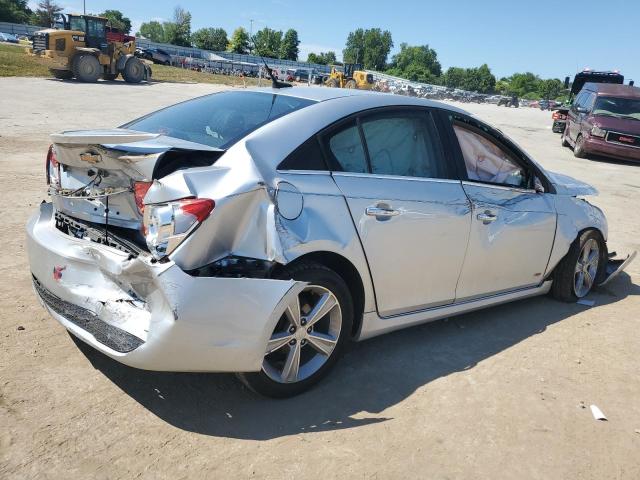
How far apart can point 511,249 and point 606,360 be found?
100 cm

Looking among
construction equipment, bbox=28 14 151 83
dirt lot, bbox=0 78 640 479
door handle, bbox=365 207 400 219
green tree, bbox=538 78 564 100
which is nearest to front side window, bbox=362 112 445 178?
door handle, bbox=365 207 400 219

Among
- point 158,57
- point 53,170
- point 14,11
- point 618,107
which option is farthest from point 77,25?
point 14,11

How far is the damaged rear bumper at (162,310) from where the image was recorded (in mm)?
2566

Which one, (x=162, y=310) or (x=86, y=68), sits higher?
(x=162, y=310)

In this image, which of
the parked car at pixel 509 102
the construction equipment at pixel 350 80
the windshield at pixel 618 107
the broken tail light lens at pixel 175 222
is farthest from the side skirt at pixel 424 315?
the parked car at pixel 509 102

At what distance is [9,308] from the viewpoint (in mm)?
3855

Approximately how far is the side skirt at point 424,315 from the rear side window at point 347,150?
2.90 ft

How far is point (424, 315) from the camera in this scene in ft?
12.2

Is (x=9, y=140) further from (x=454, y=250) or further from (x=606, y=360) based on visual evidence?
(x=606, y=360)

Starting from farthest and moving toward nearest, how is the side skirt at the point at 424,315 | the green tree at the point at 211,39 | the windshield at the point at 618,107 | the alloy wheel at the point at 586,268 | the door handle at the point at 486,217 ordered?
the green tree at the point at 211,39 → the windshield at the point at 618,107 → the alloy wheel at the point at 586,268 → the door handle at the point at 486,217 → the side skirt at the point at 424,315

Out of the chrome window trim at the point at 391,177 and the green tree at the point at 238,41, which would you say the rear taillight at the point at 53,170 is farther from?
the green tree at the point at 238,41

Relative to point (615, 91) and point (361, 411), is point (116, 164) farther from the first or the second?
point (615, 91)

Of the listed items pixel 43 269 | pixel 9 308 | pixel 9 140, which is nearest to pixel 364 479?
pixel 43 269

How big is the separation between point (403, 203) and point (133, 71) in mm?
29742
